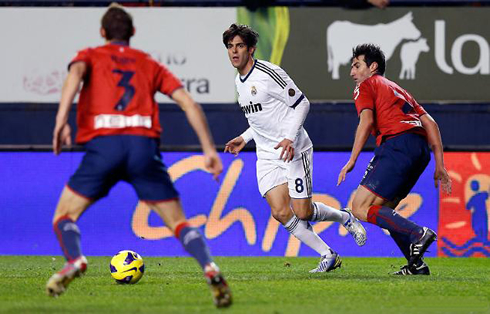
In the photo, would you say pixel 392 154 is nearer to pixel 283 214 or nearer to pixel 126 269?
pixel 283 214

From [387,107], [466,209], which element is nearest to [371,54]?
[387,107]

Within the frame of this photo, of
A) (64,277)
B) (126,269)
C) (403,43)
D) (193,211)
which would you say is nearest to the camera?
(64,277)

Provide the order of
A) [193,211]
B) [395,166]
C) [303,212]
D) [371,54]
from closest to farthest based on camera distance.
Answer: [395,166] → [371,54] → [303,212] → [193,211]

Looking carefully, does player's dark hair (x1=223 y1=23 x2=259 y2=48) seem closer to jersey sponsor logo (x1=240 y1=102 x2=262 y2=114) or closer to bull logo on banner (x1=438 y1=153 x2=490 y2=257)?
jersey sponsor logo (x1=240 y1=102 x2=262 y2=114)

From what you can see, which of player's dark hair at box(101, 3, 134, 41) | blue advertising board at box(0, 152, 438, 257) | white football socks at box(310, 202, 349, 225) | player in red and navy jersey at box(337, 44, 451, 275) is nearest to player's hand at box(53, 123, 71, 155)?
player's dark hair at box(101, 3, 134, 41)

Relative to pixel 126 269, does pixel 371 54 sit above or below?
above

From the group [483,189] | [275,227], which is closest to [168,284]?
[275,227]

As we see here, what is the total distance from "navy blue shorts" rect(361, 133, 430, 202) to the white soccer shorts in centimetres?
86

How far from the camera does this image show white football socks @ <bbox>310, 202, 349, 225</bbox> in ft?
34.0

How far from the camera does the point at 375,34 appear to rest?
16281 mm

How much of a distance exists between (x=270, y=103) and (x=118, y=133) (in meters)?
3.66

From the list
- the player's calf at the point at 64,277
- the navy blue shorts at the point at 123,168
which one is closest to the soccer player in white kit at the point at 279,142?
the navy blue shorts at the point at 123,168

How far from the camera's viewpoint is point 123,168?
686cm

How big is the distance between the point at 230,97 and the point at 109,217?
10.2 feet
